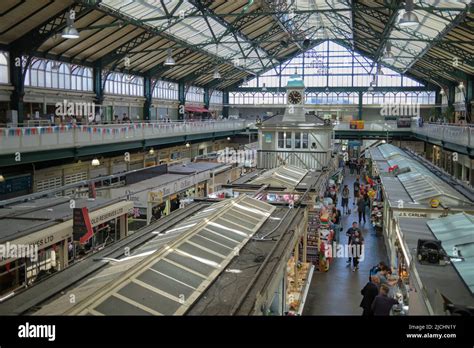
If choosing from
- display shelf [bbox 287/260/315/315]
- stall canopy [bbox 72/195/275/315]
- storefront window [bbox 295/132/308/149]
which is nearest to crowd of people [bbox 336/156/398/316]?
display shelf [bbox 287/260/315/315]

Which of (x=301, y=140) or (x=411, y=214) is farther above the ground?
(x=301, y=140)

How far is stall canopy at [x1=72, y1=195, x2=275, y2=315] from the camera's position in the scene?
520 cm

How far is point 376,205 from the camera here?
2252cm

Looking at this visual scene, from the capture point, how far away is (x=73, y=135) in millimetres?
21094

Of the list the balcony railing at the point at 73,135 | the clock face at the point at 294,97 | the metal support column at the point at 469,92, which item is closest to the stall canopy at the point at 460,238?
the balcony railing at the point at 73,135

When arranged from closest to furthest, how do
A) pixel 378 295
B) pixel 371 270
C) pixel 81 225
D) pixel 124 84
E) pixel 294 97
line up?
pixel 378 295, pixel 81 225, pixel 371 270, pixel 294 97, pixel 124 84

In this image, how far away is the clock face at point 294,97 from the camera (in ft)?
91.1

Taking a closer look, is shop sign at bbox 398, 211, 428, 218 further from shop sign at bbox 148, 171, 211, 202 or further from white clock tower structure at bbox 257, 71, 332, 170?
white clock tower structure at bbox 257, 71, 332, 170

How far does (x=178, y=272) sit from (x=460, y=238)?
4.92 meters

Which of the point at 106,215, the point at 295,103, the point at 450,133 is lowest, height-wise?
the point at 106,215

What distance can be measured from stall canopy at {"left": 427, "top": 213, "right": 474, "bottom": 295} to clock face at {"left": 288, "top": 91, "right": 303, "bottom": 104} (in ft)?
58.5

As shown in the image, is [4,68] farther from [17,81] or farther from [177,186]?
[177,186]

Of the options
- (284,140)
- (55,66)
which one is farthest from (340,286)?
(55,66)
